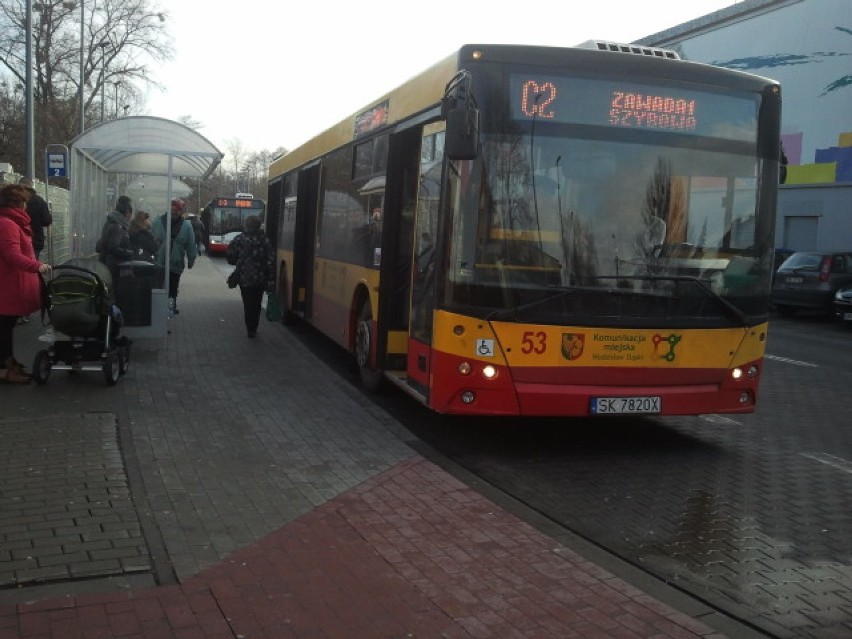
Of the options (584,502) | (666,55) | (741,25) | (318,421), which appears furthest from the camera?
(741,25)

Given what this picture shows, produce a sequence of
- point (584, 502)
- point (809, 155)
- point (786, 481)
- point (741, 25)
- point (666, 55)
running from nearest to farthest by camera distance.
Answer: point (584, 502) < point (786, 481) < point (666, 55) < point (809, 155) < point (741, 25)

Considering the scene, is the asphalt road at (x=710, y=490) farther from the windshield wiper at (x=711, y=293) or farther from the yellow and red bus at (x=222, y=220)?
the yellow and red bus at (x=222, y=220)

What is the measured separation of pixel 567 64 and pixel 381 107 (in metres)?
3.09

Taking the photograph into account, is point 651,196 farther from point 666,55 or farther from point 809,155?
point 809,155

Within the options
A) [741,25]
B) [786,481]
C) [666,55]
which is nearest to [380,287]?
[666,55]

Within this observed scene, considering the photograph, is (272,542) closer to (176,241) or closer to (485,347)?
(485,347)

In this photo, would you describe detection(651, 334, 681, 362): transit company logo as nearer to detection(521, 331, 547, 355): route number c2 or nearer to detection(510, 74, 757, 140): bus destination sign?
detection(521, 331, 547, 355): route number c2

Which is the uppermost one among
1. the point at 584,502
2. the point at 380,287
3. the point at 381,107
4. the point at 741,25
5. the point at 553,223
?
the point at 741,25

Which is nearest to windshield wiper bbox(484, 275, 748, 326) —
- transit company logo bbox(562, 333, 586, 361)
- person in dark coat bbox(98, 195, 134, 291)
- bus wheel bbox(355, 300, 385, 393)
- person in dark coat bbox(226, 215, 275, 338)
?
transit company logo bbox(562, 333, 586, 361)

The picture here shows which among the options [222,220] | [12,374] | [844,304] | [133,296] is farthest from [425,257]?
[222,220]

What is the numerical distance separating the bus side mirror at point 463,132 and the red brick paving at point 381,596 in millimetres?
2650

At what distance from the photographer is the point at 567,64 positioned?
24.1 ft

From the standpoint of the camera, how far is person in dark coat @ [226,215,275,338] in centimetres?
1409

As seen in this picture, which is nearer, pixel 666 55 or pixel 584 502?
pixel 584 502
